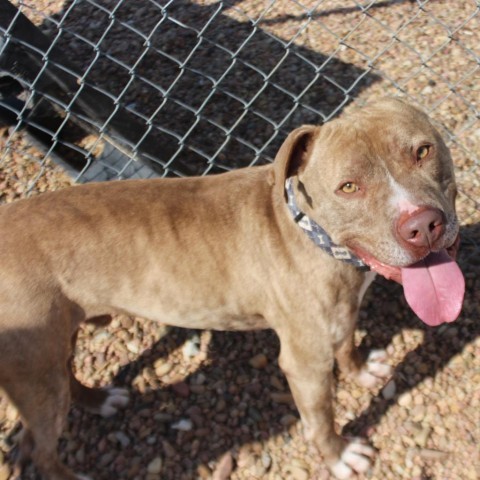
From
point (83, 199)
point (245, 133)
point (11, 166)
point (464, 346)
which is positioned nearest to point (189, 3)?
point (245, 133)

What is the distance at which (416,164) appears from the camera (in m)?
3.02

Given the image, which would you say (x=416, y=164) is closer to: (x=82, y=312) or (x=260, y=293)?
(x=260, y=293)

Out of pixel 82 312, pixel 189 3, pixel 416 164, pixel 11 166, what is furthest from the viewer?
pixel 189 3

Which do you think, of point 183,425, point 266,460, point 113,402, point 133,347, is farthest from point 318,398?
point 133,347

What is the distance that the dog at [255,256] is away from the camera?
303cm

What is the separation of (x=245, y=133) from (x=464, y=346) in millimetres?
2477

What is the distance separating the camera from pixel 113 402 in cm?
409

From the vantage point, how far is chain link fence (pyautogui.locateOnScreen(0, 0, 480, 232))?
4.75m

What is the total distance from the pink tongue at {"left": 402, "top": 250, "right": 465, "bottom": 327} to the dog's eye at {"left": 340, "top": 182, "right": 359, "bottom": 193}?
16.9 inches

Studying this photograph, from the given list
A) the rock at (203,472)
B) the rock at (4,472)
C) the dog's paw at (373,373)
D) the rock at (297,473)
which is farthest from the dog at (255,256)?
the rock at (203,472)

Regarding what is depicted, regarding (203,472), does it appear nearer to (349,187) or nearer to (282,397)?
(282,397)

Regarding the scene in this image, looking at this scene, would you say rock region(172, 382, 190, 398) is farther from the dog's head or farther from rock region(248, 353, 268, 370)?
the dog's head

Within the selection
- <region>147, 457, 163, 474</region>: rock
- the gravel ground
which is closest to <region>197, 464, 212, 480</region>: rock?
the gravel ground

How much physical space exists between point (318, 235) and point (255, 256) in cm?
38
